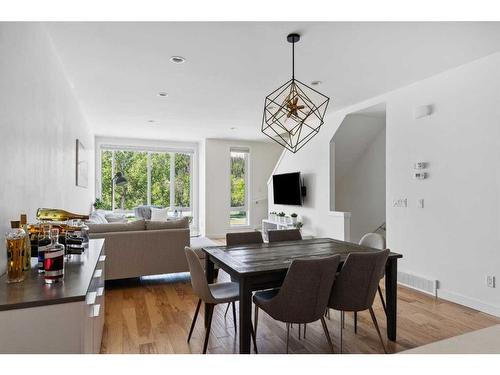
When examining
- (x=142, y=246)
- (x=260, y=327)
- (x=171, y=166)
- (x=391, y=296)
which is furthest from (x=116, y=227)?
(x=171, y=166)

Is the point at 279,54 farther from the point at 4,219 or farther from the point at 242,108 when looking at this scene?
the point at 4,219

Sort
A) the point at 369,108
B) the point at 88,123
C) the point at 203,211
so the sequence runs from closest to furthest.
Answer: the point at 369,108 < the point at 88,123 < the point at 203,211

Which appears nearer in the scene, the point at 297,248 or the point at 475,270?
the point at 297,248

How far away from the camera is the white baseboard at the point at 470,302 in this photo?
3.08m

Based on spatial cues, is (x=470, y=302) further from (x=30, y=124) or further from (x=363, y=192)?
(x=30, y=124)

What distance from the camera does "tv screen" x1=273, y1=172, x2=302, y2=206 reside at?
6.26 meters

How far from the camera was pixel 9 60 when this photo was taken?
A: 5.98ft

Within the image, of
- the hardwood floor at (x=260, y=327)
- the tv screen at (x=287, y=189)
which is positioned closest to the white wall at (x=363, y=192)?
the tv screen at (x=287, y=189)

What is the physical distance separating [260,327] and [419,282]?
2.24 m

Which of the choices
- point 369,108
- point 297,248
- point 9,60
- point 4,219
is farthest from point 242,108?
point 4,219

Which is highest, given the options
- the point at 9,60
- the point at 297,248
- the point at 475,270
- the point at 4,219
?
the point at 9,60

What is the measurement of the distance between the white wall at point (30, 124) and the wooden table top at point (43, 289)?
35 centimetres

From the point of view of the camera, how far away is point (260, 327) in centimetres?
281
